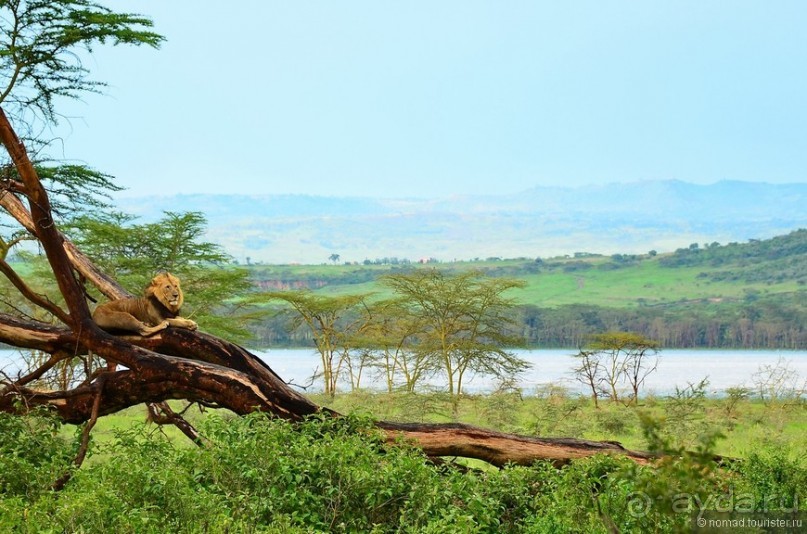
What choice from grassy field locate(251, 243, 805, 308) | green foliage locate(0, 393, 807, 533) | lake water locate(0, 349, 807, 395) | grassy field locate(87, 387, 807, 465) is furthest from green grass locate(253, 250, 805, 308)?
green foliage locate(0, 393, 807, 533)

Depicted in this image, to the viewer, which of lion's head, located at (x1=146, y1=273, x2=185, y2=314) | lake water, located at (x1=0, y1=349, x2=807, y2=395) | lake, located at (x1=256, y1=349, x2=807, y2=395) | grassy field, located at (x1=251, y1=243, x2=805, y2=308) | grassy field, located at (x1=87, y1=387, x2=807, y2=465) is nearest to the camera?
lion's head, located at (x1=146, y1=273, x2=185, y2=314)

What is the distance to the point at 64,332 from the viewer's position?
6598 mm

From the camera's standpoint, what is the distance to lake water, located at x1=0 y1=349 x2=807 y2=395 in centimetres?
2589

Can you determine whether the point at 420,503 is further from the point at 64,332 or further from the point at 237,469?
the point at 64,332

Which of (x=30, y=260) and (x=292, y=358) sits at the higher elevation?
(x=30, y=260)

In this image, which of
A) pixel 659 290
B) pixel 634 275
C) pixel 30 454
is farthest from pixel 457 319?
pixel 634 275

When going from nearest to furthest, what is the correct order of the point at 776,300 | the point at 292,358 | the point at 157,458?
the point at 157,458 < the point at 292,358 < the point at 776,300

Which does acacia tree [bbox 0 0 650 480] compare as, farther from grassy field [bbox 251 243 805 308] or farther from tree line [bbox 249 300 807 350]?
grassy field [bbox 251 243 805 308]

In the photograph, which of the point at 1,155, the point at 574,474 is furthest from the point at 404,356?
the point at 574,474

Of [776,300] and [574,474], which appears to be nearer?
[574,474]

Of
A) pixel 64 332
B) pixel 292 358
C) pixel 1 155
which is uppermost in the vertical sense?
pixel 1 155

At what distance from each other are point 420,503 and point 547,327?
41442 millimetres

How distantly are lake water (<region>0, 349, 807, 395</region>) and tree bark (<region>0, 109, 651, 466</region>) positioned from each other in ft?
45.9

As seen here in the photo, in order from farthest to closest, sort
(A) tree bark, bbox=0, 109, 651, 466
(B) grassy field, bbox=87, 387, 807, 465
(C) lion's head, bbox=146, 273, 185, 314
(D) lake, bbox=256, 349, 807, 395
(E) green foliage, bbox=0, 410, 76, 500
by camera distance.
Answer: (D) lake, bbox=256, 349, 807, 395, (B) grassy field, bbox=87, 387, 807, 465, (C) lion's head, bbox=146, 273, 185, 314, (A) tree bark, bbox=0, 109, 651, 466, (E) green foliage, bbox=0, 410, 76, 500
